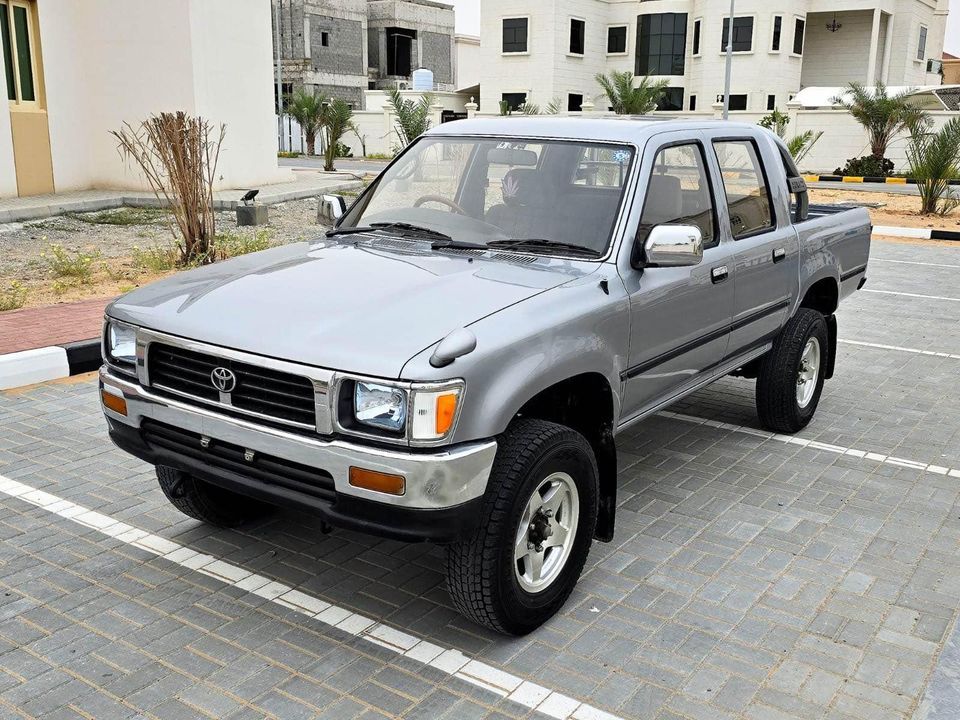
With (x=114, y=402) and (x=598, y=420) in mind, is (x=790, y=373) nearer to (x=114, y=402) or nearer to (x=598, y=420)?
(x=598, y=420)

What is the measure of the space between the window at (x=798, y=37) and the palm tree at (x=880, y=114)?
16.9 metres

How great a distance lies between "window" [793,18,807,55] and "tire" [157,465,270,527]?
52.8 metres

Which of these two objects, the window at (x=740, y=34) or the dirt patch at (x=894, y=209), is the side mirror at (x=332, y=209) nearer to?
the dirt patch at (x=894, y=209)

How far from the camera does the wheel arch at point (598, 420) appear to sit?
4043 mm

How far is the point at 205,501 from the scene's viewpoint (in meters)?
4.50

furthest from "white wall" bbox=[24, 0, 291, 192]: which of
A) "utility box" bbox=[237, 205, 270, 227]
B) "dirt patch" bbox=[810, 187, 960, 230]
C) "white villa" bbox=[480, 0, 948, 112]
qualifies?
"white villa" bbox=[480, 0, 948, 112]

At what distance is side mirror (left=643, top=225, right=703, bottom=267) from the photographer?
404 centimetres

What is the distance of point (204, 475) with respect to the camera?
3.62 m

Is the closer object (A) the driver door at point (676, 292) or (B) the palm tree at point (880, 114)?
(A) the driver door at point (676, 292)

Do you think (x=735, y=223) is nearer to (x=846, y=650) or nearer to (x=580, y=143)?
(x=580, y=143)

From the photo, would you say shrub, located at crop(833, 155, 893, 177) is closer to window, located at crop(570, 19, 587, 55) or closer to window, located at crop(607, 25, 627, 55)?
window, located at crop(570, 19, 587, 55)

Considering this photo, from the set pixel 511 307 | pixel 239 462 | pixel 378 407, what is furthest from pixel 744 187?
pixel 239 462

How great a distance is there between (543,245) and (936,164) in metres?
18.3

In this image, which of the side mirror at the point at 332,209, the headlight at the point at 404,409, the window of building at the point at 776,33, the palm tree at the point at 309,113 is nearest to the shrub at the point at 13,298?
the side mirror at the point at 332,209
